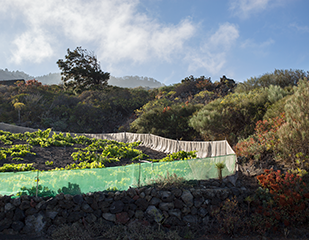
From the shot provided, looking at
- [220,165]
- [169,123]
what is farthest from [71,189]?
[169,123]

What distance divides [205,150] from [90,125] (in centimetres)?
1582

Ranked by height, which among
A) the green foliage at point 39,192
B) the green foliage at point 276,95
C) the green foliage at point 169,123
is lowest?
the green foliage at point 39,192

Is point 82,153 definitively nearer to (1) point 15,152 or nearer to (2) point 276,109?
(1) point 15,152

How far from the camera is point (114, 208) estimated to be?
18.7ft

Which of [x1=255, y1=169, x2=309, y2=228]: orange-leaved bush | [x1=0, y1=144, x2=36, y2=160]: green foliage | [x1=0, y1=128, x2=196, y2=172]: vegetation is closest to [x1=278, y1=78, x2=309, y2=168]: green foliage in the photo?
[x1=255, y1=169, x2=309, y2=228]: orange-leaved bush

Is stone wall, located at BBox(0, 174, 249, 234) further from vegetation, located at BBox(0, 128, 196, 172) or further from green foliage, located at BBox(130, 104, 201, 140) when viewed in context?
green foliage, located at BBox(130, 104, 201, 140)

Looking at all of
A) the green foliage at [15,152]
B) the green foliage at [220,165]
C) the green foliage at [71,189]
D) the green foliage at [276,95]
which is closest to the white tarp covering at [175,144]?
the green foliage at [220,165]

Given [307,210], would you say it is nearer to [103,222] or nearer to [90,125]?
[103,222]

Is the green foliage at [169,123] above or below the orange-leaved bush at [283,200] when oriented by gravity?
above

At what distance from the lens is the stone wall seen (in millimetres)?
5352

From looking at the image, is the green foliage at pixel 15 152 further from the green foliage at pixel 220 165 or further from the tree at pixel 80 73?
the tree at pixel 80 73

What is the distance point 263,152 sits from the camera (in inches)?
311

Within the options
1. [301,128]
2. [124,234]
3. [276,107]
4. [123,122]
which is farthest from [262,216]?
[123,122]

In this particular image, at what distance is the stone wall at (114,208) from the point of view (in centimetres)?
535
